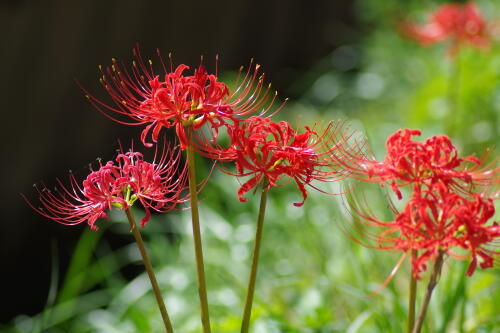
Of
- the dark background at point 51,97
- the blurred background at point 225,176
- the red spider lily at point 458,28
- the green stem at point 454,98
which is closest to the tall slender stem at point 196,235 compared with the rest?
the blurred background at point 225,176

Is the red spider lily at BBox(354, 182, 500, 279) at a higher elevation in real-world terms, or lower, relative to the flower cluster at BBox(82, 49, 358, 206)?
lower

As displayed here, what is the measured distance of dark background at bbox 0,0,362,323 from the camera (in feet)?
14.7

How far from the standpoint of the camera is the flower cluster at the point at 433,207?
1121mm

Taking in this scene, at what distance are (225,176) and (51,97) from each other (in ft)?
5.82

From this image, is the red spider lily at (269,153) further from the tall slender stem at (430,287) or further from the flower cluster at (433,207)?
the tall slender stem at (430,287)

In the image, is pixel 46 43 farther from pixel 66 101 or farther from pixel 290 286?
pixel 290 286

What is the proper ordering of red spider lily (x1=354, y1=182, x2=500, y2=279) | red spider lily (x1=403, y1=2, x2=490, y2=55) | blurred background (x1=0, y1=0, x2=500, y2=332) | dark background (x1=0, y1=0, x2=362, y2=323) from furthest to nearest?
dark background (x1=0, y1=0, x2=362, y2=323), red spider lily (x1=403, y1=2, x2=490, y2=55), blurred background (x1=0, y1=0, x2=500, y2=332), red spider lily (x1=354, y1=182, x2=500, y2=279)

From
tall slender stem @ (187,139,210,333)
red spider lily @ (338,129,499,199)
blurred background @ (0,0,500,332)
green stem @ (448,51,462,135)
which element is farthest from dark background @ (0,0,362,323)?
red spider lily @ (338,129,499,199)

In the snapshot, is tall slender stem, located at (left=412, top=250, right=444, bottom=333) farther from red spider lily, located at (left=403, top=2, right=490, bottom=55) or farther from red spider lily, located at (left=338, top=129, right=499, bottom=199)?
red spider lily, located at (left=403, top=2, right=490, bottom=55)

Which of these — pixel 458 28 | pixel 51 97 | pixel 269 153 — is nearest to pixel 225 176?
pixel 458 28

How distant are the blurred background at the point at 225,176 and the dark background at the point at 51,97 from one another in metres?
0.01

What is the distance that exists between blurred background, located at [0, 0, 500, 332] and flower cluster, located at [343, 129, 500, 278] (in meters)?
0.77

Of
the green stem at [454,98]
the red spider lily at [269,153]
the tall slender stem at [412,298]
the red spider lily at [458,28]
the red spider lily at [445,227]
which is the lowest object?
the tall slender stem at [412,298]

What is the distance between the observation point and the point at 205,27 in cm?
599
